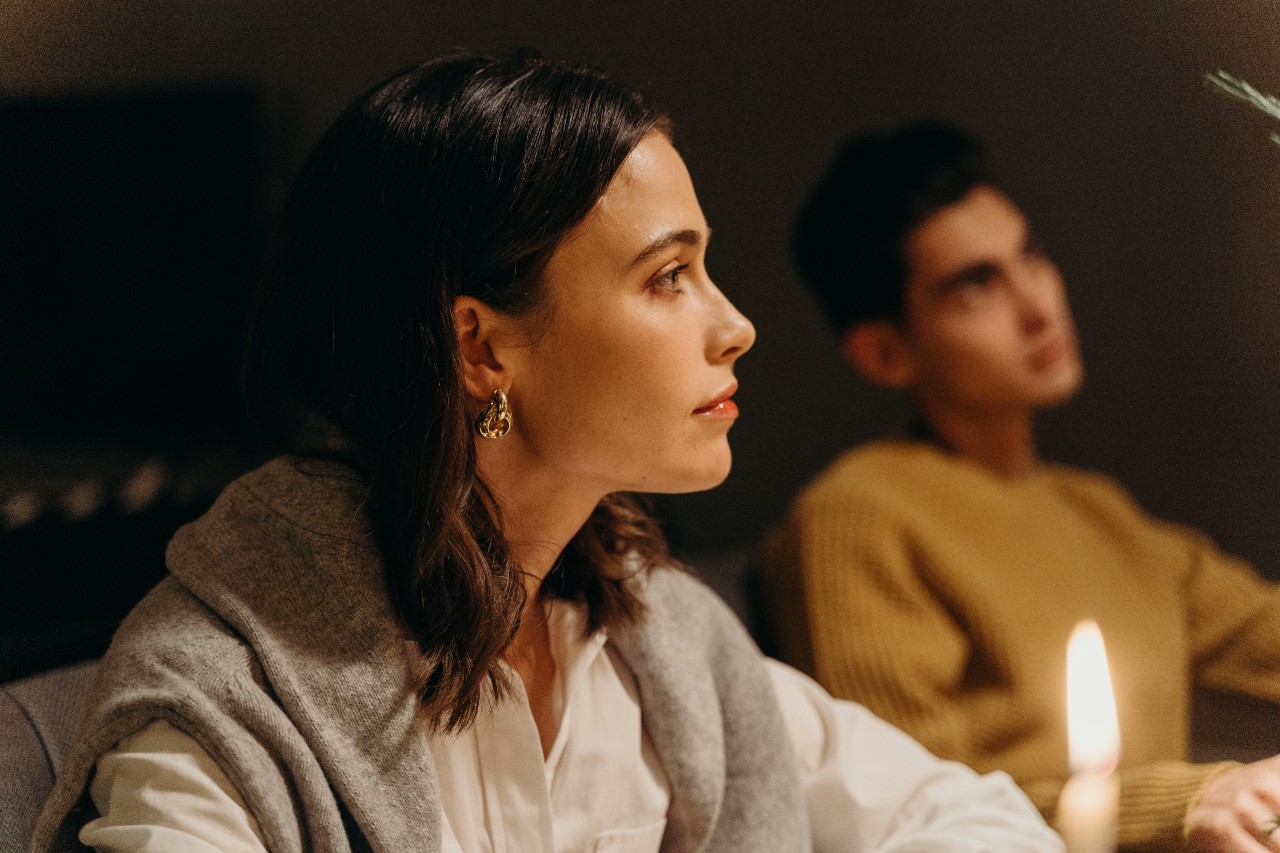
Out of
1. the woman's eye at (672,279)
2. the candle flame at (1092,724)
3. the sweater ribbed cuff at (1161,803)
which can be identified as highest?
the woman's eye at (672,279)

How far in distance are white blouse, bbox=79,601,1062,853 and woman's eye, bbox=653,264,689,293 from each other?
268mm

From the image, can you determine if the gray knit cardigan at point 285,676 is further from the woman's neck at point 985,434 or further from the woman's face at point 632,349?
the woman's neck at point 985,434

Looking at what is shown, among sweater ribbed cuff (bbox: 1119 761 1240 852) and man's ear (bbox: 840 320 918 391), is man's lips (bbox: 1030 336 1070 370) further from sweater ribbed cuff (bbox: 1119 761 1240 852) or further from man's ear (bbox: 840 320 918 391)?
sweater ribbed cuff (bbox: 1119 761 1240 852)


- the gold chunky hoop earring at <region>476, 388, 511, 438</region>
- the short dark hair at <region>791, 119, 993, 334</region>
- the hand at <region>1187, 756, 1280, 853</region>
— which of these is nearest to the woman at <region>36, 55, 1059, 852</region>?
the gold chunky hoop earring at <region>476, 388, 511, 438</region>

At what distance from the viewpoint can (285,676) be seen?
74cm

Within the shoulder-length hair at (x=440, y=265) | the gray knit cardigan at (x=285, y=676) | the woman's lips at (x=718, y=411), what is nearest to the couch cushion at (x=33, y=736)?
the gray knit cardigan at (x=285, y=676)

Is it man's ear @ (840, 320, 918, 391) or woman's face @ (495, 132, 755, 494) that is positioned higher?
woman's face @ (495, 132, 755, 494)

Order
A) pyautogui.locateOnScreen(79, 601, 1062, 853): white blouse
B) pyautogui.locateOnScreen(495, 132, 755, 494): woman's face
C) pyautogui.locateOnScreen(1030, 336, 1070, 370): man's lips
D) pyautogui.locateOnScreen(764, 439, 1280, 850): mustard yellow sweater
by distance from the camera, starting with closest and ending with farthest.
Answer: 1. pyautogui.locateOnScreen(79, 601, 1062, 853): white blouse
2. pyautogui.locateOnScreen(495, 132, 755, 494): woman's face
3. pyautogui.locateOnScreen(764, 439, 1280, 850): mustard yellow sweater
4. pyautogui.locateOnScreen(1030, 336, 1070, 370): man's lips

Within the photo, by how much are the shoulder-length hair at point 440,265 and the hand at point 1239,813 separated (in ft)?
1.64

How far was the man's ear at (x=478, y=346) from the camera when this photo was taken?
82cm

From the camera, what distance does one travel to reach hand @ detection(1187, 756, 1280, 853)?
30.5 inches

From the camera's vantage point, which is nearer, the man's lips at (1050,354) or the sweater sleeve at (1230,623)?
the sweater sleeve at (1230,623)

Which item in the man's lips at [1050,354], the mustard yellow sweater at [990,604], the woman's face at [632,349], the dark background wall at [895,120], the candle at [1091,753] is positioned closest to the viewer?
the candle at [1091,753]

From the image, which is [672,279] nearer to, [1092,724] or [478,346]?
[478,346]
